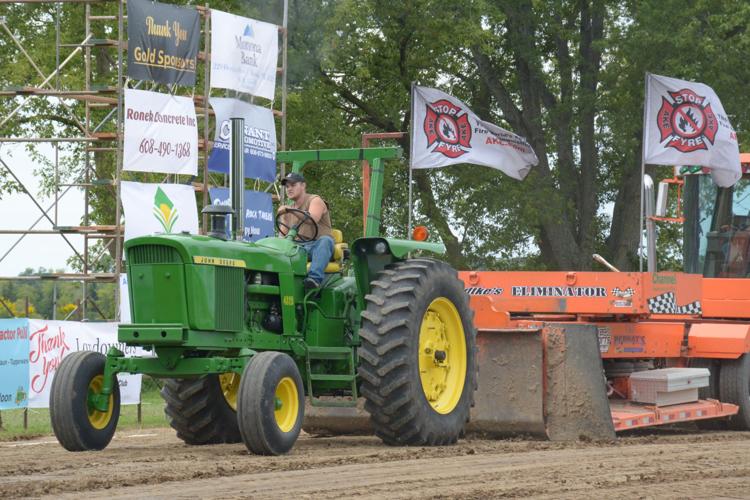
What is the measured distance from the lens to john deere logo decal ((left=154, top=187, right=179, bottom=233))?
20.2 meters

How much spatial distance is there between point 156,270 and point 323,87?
2103cm

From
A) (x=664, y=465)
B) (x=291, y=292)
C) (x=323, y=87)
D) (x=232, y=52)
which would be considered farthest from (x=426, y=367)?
(x=323, y=87)

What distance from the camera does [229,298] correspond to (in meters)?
9.70

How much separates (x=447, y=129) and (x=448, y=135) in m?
0.09

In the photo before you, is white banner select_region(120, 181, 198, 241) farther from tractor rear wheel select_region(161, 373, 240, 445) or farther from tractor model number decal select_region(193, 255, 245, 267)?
tractor model number decal select_region(193, 255, 245, 267)

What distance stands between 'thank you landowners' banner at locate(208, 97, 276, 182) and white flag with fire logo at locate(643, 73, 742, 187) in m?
5.96

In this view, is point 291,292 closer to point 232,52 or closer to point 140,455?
point 140,455

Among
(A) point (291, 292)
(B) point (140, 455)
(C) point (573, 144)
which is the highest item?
(C) point (573, 144)

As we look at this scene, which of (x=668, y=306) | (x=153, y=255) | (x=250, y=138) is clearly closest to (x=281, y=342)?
(x=153, y=255)

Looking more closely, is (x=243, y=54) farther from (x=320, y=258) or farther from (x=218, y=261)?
(x=218, y=261)

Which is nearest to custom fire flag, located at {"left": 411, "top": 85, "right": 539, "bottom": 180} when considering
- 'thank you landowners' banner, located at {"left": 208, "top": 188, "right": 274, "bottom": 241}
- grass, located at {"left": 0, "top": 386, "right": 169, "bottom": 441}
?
'thank you landowners' banner, located at {"left": 208, "top": 188, "right": 274, "bottom": 241}

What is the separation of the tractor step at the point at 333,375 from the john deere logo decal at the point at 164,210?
10137mm

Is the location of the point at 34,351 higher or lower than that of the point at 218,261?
lower

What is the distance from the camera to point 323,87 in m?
30.2
